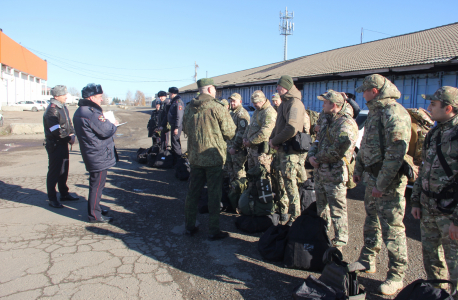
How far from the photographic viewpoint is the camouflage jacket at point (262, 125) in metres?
4.99

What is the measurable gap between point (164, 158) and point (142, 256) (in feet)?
16.4

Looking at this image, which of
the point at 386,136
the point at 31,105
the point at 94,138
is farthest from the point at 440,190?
the point at 31,105

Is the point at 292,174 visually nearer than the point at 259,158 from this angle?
Yes

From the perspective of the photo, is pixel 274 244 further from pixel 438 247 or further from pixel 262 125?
pixel 262 125

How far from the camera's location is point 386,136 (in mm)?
2898

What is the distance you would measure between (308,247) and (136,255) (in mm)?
1993

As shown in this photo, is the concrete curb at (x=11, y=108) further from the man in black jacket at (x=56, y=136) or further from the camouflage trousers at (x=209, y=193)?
the camouflage trousers at (x=209, y=193)

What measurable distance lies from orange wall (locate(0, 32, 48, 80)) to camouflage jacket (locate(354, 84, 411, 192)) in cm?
4659

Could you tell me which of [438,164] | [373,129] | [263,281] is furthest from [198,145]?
[438,164]

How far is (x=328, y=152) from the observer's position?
3.42 metres

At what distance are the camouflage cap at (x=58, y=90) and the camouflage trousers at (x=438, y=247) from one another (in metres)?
5.47

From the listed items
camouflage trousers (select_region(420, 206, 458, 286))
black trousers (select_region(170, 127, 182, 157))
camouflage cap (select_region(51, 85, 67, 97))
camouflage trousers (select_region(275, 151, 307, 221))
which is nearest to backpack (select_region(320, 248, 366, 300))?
camouflage trousers (select_region(420, 206, 458, 286))

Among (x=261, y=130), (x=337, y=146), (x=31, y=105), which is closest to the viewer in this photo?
(x=337, y=146)

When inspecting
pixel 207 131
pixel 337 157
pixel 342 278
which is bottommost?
pixel 342 278
